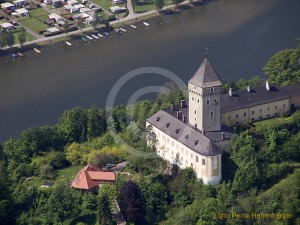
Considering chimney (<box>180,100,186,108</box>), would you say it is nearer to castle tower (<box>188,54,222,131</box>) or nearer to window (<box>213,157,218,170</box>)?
castle tower (<box>188,54,222,131</box>)

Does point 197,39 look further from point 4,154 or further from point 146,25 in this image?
point 4,154

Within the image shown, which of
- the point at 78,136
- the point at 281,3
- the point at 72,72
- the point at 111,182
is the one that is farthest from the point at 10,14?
the point at 111,182

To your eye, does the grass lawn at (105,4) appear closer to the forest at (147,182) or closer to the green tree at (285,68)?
the green tree at (285,68)

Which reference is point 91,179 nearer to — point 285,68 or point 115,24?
point 285,68

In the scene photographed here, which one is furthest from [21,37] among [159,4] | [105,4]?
[159,4]

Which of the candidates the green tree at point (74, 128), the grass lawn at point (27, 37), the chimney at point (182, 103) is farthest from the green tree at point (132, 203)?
the grass lawn at point (27, 37)

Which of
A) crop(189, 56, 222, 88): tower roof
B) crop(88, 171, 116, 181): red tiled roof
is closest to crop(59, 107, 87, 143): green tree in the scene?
crop(88, 171, 116, 181): red tiled roof
